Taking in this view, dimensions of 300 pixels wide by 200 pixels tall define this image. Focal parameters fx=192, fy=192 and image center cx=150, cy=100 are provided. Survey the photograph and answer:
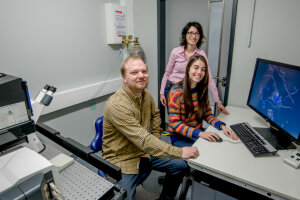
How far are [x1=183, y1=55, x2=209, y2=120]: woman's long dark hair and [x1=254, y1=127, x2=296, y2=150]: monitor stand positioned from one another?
17.2 inches

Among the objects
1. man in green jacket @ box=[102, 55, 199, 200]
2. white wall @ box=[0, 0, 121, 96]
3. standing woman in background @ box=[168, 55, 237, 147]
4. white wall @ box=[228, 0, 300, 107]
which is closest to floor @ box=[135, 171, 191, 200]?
man in green jacket @ box=[102, 55, 199, 200]

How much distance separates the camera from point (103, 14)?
2.40 metres

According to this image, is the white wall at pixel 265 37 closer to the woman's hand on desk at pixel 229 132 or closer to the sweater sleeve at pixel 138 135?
the woman's hand on desk at pixel 229 132

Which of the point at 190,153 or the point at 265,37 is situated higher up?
the point at 265,37

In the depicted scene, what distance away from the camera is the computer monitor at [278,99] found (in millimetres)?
1114

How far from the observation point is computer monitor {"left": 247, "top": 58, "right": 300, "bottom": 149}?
3.66 ft

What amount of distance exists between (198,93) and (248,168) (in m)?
0.74

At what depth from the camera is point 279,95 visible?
1.24 metres

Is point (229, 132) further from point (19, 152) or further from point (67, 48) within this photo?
point (67, 48)

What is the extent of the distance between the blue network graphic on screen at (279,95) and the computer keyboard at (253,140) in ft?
0.46

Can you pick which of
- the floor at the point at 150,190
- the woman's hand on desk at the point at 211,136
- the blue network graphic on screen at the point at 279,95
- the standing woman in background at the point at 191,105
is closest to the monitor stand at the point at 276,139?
the blue network graphic on screen at the point at 279,95

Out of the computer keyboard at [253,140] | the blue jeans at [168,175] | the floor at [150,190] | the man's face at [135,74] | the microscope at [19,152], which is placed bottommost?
the floor at [150,190]

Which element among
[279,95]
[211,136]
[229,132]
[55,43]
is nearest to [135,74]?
[211,136]

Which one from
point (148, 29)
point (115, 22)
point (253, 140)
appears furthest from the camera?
point (148, 29)
